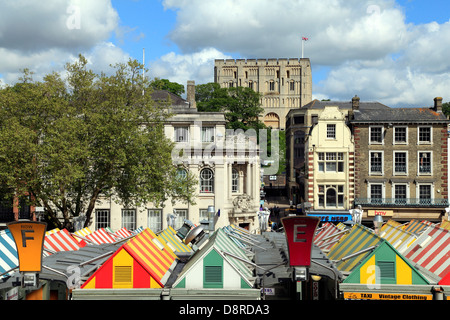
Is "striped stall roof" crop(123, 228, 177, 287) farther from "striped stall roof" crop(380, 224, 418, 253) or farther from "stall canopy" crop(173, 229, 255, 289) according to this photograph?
"striped stall roof" crop(380, 224, 418, 253)

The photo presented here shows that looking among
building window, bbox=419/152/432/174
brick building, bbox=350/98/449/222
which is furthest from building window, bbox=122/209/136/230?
building window, bbox=419/152/432/174

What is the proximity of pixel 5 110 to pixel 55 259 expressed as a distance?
712 inches

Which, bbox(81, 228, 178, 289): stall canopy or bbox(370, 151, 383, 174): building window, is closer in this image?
bbox(81, 228, 178, 289): stall canopy

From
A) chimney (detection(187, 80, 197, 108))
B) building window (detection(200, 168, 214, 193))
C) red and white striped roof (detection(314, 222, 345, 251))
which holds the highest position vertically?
chimney (detection(187, 80, 197, 108))

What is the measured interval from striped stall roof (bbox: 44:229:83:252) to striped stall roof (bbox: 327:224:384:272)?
11.2 m

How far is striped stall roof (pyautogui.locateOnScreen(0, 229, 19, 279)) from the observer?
1517 cm

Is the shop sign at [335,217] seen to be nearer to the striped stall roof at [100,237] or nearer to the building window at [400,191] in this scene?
the building window at [400,191]

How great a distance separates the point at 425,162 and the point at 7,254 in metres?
38.7

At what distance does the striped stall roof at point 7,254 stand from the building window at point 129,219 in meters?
25.5

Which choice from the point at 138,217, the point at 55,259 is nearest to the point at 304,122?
the point at 138,217

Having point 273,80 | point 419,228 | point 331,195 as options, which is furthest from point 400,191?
point 273,80

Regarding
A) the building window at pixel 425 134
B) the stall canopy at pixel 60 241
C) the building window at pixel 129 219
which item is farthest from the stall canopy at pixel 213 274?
the building window at pixel 425 134

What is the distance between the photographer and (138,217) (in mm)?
42406

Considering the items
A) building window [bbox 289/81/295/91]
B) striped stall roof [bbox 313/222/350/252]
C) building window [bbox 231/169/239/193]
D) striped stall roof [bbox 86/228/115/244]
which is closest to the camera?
striped stall roof [bbox 313/222/350/252]
